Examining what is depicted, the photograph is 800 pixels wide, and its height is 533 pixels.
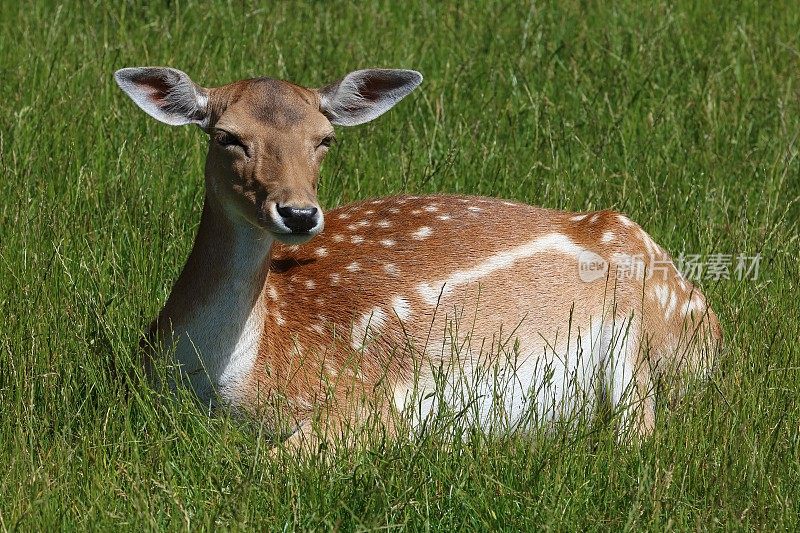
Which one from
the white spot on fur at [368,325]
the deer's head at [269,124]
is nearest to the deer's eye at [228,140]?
the deer's head at [269,124]

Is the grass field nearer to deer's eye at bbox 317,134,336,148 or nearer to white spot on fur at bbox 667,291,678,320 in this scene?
white spot on fur at bbox 667,291,678,320

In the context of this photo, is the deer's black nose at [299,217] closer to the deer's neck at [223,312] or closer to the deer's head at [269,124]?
the deer's head at [269,124]

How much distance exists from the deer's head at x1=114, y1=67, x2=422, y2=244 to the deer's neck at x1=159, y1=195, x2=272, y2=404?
0.11 metres

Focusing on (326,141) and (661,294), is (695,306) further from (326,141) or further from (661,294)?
(326,141)

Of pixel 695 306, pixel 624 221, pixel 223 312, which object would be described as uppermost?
pixel 624 221

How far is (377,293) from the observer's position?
4555 mm

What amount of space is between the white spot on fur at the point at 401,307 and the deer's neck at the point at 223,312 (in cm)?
48

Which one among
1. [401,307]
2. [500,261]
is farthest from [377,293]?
[500,261]

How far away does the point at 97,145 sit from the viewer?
231 inches

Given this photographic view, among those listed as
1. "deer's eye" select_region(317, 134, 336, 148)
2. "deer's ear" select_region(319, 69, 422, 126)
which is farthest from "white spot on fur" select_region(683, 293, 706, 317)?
"deer's eye" select_region(317, 134, 336, 148)

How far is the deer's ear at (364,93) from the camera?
459cm

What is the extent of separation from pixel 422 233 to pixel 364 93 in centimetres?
51

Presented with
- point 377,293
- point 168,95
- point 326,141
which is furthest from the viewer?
point 377,293

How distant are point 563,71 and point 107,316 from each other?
3125 mm
